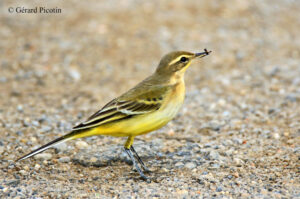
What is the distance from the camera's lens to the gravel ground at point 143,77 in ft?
22.4

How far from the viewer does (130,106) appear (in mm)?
7156

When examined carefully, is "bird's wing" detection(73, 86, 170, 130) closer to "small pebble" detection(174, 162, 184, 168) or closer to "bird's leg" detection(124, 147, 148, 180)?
"bird's leg" detection(124, 147, 148, 180)

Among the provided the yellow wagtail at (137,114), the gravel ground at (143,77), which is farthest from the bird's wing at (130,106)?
the gravel ground at (143,77)

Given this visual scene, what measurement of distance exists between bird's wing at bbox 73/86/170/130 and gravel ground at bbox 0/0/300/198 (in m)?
0.91

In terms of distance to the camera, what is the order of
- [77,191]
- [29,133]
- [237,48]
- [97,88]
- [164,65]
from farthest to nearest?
[237,48]
[97,88]
[29,133]
[164,65]
[77,191]

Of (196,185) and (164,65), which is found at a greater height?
(164,65)

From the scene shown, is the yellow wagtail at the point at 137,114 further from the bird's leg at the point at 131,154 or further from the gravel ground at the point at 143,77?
the gravel ground at the point at 143,77

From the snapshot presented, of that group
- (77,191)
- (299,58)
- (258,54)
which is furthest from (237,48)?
(77,191)

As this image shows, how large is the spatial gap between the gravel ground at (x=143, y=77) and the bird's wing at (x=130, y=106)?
35.8 inches

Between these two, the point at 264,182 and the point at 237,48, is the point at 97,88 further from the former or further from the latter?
the point at 264,182

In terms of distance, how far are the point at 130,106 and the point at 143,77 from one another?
5582mm

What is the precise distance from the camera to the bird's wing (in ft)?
22.9

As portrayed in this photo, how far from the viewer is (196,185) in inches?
262

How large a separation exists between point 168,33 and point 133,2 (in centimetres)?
236
